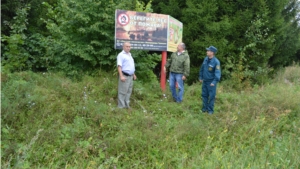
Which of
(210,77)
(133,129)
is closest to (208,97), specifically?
(210,77)

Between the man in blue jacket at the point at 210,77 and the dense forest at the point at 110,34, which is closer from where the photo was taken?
the man in blue jacket at the point at 210,77

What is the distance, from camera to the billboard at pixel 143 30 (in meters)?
6.64

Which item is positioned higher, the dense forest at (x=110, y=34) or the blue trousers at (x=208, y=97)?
the dense forest at (x=110, y=34)

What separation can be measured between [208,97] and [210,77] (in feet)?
2.14

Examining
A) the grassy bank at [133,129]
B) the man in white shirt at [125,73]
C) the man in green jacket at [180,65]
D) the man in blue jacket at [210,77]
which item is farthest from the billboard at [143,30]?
the man in blue jacket at [210,77]

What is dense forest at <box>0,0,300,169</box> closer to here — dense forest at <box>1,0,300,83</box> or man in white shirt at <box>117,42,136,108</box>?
dense forest at <box>1,0,300,83</box>

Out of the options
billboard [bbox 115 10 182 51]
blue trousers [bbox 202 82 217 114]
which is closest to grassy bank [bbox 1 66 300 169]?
blue trousers [bbox 202 82 217 114]

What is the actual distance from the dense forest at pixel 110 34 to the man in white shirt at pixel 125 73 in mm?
1525

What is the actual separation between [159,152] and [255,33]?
24.6 ft

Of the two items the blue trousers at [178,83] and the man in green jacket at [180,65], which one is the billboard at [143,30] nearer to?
the man in green jacket at [180,65]

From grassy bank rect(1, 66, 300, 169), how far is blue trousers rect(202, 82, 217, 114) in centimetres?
23

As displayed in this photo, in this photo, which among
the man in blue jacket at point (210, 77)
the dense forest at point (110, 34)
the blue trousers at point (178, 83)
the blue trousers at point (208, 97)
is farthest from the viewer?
the dense forest at point (110, 34)

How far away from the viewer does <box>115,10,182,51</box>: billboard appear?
6.64 metres

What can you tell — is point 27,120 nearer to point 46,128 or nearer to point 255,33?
point 46,128
